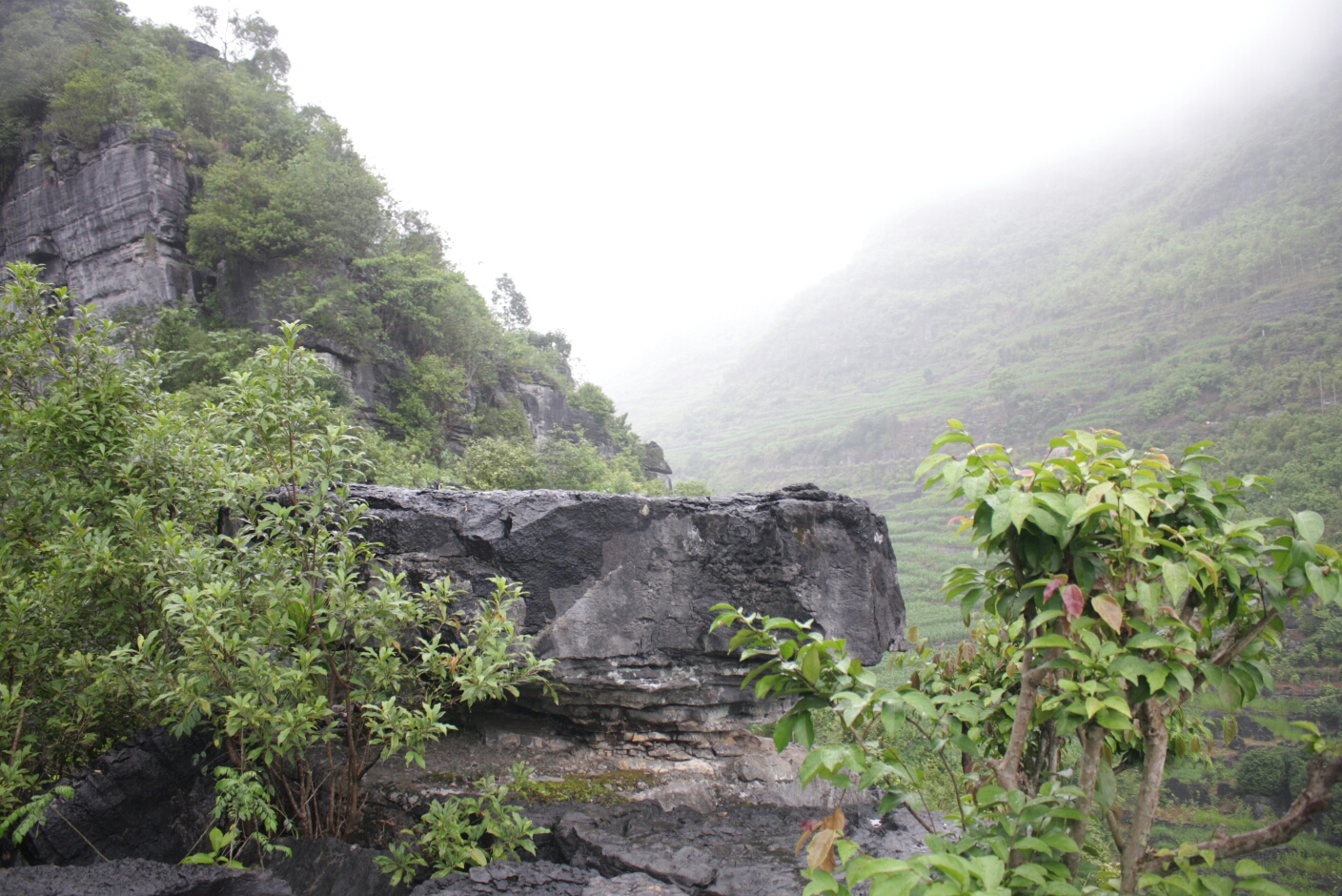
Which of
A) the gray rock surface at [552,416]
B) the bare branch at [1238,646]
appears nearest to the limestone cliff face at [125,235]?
the gray rock surface at [552,416]

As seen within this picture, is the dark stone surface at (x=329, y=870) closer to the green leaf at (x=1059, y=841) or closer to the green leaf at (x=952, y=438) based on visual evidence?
the green leaf at (x=1059, y=841)

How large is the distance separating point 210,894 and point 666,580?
3.85 metres

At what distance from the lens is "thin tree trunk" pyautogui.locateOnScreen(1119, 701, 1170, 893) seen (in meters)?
1.82

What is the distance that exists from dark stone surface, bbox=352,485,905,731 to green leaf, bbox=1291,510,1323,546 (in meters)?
4.60

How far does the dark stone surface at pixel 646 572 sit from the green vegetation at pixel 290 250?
675 centimetres

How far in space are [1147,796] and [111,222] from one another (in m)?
22.5

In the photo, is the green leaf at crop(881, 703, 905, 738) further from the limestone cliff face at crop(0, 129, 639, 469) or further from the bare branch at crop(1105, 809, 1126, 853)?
the limestone cliff face at crop(0, 129, 639, 469)

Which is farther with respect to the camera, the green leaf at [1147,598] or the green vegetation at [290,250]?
the green vegetation at [290,250]

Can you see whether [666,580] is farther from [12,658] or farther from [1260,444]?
[1260,444]

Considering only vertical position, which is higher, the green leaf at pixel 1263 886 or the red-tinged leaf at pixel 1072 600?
the red-tinged leaf at pixel 1072 600

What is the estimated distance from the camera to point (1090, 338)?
61500 millimetres

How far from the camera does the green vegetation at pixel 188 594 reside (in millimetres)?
3455

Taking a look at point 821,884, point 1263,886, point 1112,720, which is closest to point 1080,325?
point 1112,720

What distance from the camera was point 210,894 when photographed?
3199 mm
